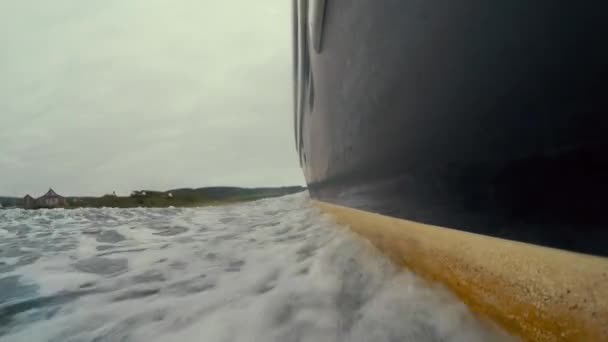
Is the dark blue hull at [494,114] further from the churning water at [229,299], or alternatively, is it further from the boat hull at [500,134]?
the churning water at [229,299]

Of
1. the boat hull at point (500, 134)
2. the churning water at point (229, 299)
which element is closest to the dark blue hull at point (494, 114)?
the boat hull at point (500, 134)

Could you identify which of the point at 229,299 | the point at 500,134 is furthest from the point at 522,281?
the point at 229,299

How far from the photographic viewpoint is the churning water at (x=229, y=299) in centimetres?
84

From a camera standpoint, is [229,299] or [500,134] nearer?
[500,134]

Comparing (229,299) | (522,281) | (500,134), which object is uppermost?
(500,134)

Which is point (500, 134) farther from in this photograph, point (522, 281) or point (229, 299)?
point (229, 299)

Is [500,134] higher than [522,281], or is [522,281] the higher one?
[500,134]

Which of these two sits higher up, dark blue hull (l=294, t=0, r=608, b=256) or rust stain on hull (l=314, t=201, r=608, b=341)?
dark blue hull (l=294, t=0, r=608, b=256)

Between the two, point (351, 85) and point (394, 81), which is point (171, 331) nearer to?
point (394, 81)

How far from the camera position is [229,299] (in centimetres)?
108

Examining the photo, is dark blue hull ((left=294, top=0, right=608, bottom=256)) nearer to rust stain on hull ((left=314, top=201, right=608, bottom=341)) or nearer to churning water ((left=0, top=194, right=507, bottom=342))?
rust stain on hull ((left=314, top=201, right=608, bottom=341))

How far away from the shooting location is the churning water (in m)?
0.84

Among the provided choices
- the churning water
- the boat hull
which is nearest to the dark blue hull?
the boat hull

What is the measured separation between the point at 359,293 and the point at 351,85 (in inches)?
34.6
